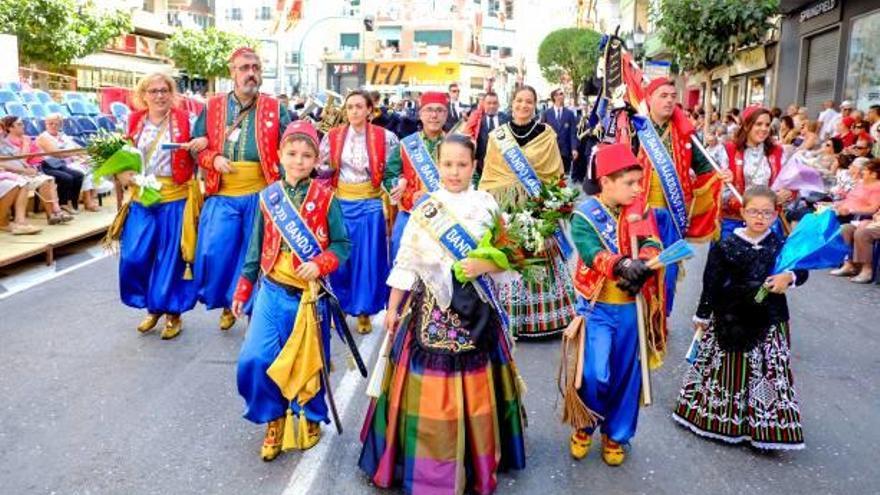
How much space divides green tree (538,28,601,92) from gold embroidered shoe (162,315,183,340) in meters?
43.4

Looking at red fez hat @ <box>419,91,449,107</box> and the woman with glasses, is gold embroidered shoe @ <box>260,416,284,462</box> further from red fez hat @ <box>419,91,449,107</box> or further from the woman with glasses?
red fez hat @ <box>419,91,449,107</box>

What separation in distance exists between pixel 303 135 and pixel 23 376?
271 cm

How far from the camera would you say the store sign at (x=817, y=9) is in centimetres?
1859

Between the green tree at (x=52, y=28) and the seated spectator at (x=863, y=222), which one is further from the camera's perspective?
the green tree at (x=52, y=28)

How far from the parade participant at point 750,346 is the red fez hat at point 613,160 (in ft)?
2.69

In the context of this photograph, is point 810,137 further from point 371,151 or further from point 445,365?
point 445,365

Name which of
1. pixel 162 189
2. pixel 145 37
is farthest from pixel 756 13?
pixel 145 37

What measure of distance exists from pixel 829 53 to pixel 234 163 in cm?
1724

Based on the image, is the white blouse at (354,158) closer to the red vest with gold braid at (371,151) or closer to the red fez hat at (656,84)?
the red vest with gold braid at (371,151)

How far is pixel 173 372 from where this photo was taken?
5.46m

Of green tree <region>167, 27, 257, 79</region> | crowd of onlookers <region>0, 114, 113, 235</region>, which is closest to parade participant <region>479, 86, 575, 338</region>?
crowd of onlookers <region>0, 114, 113, 235</region>

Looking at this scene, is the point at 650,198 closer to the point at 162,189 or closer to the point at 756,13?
the point at 162,189

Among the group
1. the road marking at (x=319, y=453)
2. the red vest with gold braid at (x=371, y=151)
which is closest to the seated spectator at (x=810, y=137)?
the red vest with gold braid at (x=371, y=151)

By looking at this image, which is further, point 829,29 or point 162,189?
point 829,29
